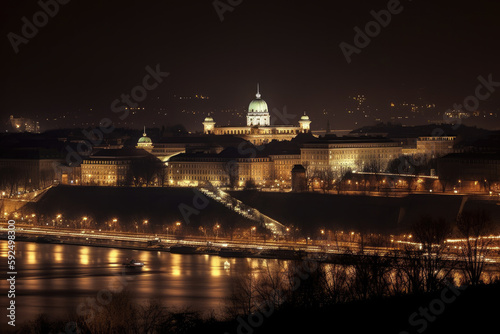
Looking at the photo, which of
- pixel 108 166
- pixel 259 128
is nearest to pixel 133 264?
pixel 108 166

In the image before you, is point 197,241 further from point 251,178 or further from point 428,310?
point 428,310

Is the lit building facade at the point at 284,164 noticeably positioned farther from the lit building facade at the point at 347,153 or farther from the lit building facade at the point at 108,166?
the lit building facade at the point at 108,166

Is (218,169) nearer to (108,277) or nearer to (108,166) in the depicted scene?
(108,166)

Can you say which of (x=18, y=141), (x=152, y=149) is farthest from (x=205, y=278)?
(x=18, y=141)

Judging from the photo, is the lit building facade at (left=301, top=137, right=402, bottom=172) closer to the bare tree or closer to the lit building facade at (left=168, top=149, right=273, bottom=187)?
the lit building facade at (left=168, top=149, right=273, bottom=187)

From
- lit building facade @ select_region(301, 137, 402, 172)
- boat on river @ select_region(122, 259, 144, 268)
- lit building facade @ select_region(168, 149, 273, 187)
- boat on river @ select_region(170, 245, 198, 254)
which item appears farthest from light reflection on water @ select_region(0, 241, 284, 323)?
lit building facade @ select_region(301, 137, 402, 172)

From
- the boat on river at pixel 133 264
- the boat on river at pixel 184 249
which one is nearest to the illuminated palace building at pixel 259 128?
the boat on river at pixel 184 249
